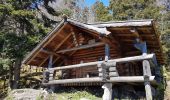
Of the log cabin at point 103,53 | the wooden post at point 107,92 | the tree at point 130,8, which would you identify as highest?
the tree at point 130,8

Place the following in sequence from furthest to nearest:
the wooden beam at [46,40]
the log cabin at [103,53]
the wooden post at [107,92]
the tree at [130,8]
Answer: the tree at [130,8] → the wooden beam at [46,40] → the wooden post at [107,92] → the log cabin at [103,53]

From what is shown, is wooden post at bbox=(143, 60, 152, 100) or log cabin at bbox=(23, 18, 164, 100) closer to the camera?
wooden post at bbox=(143, 60, 152, 100)

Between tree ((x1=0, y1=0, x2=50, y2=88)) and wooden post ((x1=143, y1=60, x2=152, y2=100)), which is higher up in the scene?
tree ((x1=0, y1=0, x2=50, y2=88))

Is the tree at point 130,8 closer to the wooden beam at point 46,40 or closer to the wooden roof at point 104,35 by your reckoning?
the wooden roof at point 104,35

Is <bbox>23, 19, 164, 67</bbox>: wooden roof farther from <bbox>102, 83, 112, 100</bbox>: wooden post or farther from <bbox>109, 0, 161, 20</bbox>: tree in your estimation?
<bbox>109, 0, 161, 20</bbox>: tree

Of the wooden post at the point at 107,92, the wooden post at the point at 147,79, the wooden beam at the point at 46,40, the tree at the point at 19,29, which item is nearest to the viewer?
→ the wooden post at the point at 147,79

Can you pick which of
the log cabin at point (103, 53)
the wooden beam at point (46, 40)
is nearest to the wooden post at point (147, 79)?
the log cabin at point (103, 53)

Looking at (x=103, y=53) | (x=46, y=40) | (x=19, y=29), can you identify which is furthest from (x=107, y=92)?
(x=19, y=29)

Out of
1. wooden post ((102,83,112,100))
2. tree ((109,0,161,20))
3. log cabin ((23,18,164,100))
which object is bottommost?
wooden post ((102,83,112,100))

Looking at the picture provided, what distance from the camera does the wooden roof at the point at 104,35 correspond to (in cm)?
1360

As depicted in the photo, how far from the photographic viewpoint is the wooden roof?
13.6 metres

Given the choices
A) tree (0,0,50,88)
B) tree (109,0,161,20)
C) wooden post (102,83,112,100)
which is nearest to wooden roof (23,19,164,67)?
tree (0,0,50,88)

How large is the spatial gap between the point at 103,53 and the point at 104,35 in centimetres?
418

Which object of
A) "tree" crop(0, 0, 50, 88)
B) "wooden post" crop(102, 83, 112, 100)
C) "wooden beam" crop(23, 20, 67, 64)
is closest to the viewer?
"wooden post" crop(102, 83, 112, 100)
